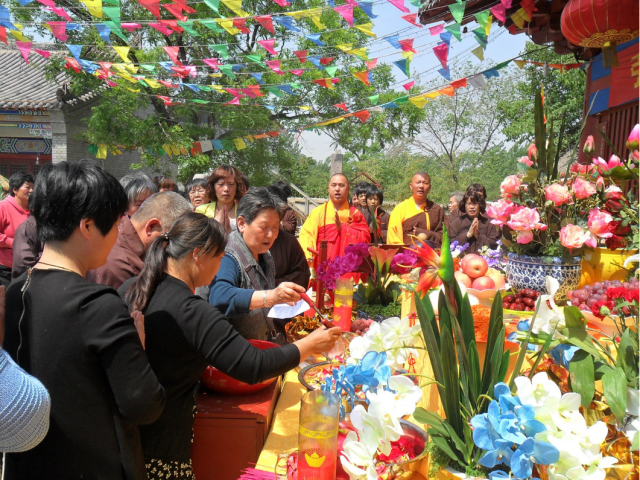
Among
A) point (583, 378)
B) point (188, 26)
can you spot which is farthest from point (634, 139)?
point (188, 26)

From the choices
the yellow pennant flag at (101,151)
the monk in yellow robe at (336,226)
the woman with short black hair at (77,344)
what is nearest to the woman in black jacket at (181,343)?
the woman with short black hair at (77,344)

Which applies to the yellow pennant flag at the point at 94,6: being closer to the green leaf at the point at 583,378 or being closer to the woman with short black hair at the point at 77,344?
the woman with short black hair at the point at 77,344

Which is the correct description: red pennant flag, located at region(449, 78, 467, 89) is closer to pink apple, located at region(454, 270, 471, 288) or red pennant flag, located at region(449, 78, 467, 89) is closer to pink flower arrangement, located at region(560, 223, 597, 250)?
pink flower arrangement, located at region(560, 223, 597, 250)

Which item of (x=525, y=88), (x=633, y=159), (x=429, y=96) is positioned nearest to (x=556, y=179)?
(x=633, y=159)

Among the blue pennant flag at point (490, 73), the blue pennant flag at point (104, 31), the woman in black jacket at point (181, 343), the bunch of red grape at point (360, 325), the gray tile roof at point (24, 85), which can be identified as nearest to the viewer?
the woman in black jacket at point (181, 343)

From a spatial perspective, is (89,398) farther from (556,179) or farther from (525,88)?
(525,88)

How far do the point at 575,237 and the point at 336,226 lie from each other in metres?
2.28

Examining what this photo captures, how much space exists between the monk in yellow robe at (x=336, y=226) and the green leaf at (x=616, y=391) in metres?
2.71

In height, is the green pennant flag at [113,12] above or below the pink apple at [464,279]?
above

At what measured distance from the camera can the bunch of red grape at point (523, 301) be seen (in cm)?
145

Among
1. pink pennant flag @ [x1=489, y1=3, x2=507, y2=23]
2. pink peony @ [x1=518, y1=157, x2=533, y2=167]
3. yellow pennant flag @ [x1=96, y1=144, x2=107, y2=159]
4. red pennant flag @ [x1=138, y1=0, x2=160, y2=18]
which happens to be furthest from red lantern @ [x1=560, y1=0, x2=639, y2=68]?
yellow pennant flag @ [x1=96, y1=144, x2=107, y2=159]

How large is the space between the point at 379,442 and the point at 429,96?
17.6ft

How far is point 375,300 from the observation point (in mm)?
2162

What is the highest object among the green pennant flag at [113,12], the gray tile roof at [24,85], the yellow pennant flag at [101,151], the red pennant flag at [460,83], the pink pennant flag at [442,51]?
the gray tile roof at [24,85]
